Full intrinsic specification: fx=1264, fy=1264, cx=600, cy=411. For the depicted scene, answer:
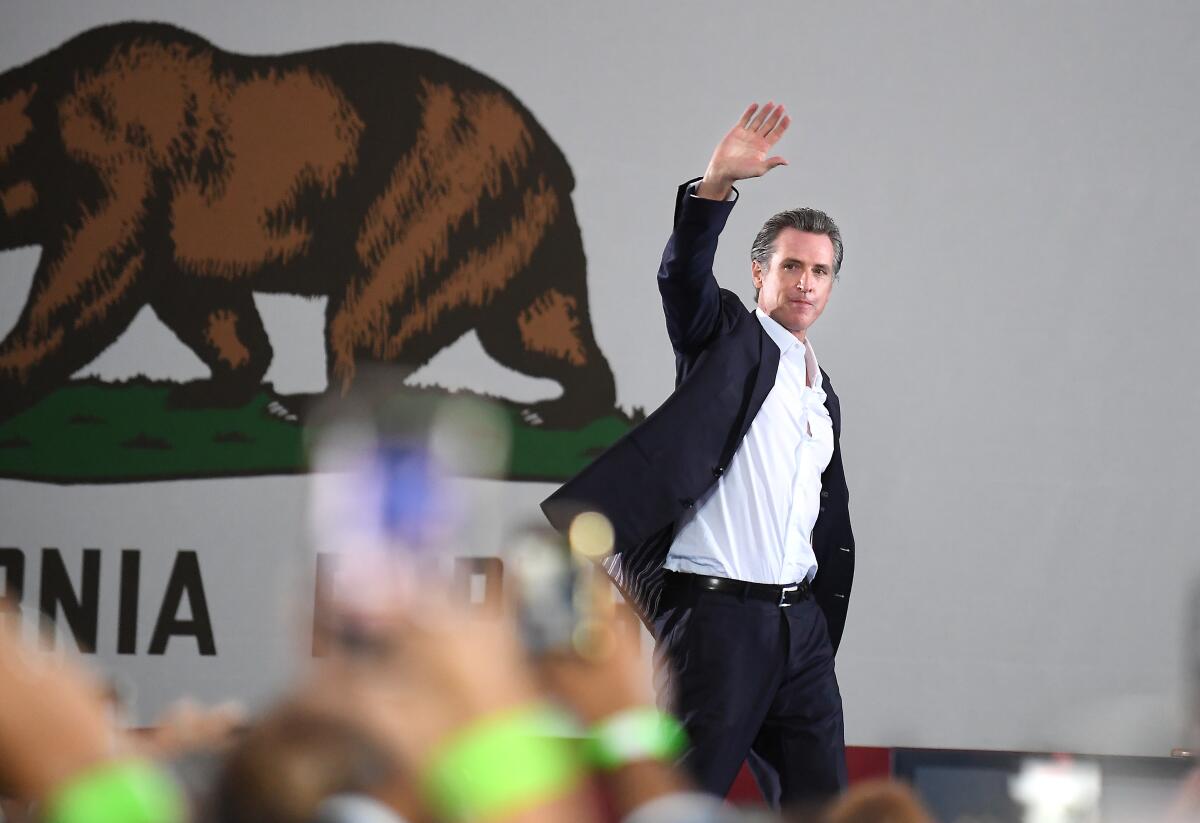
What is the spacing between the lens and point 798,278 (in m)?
2.37

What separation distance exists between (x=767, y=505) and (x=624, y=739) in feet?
6.08

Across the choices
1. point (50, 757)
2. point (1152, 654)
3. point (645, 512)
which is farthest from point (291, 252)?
point (50, 757)

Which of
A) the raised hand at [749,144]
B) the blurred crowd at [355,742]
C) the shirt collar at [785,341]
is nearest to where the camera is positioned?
the blurred crowd at [355,742]

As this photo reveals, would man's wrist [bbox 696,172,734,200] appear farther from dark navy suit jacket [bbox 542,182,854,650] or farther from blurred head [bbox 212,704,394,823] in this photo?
blurred head [bbox 212,704,394,823]

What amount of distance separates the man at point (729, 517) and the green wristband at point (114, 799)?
1716mm

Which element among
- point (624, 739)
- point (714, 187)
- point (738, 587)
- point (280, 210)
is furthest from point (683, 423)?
point (624, 739)

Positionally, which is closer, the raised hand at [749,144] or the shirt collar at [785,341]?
the raised hand at [749,144]

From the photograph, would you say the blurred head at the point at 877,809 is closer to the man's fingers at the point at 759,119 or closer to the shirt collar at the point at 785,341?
the man's fingers at the point at 759,119

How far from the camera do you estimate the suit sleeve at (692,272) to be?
2008 mm

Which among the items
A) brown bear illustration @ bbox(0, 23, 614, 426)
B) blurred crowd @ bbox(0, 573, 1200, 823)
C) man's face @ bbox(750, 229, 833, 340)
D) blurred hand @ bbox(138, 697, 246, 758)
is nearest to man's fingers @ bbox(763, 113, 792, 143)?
man's face @ bbox(750, 229, 833, 340)

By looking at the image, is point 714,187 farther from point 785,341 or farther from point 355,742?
point 355,742

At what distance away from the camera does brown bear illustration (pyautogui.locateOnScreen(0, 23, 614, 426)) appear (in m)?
3.30

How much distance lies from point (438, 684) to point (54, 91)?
3595 mm

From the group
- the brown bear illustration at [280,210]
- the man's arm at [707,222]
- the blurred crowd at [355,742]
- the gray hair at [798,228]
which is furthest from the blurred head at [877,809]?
the brown bear illustration at [280,210]
